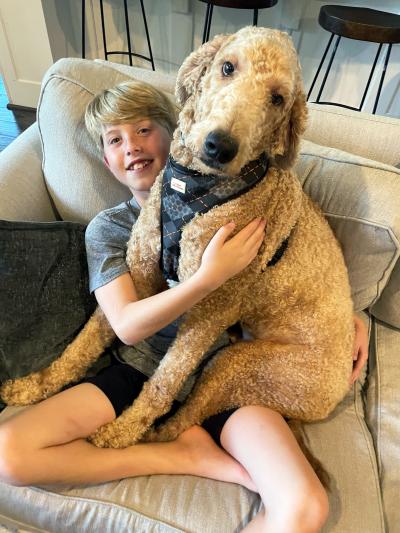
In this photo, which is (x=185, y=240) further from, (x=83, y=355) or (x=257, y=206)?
(x=83, y=355)

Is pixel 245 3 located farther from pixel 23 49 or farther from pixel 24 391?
pixel 24 391

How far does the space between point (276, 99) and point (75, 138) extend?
27.7 inches

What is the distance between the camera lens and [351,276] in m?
1.24

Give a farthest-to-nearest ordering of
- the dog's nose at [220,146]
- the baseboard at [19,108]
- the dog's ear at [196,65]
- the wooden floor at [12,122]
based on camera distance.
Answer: the baseboard at [19,108] → the wooden floor at [12,122] → the dog's ear at [196,65] → the dog's nose at [220,146]

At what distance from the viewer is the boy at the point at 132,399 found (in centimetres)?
91

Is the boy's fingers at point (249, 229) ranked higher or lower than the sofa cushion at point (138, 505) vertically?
higher

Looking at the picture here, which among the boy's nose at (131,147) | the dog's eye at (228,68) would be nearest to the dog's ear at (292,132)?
the dog's eye at (228,68)

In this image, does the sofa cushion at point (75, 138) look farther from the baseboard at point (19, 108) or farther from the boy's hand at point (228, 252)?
the baseboard at point (19, 108)

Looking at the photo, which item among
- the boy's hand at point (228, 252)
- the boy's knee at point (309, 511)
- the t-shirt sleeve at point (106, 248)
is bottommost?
the boy's knee at point (309, 511)

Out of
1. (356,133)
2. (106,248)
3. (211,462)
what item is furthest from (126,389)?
(356,133)

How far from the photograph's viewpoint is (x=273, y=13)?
2686mm

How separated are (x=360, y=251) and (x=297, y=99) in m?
0.52

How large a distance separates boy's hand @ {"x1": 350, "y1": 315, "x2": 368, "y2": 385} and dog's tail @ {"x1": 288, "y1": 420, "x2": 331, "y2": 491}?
22 cm

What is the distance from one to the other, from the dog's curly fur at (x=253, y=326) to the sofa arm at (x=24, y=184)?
43cm
